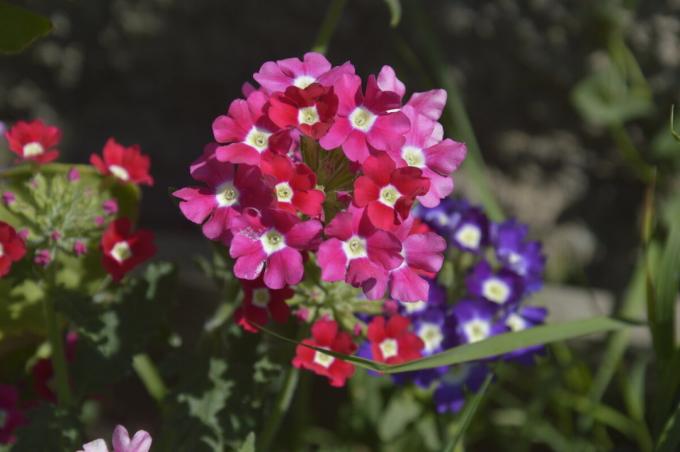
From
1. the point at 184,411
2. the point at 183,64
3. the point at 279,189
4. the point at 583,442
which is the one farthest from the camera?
the point at 183,64

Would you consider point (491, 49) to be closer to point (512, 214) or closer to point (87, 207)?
point (512, 214)

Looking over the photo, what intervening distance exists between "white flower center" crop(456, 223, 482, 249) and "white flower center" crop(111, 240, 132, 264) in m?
0.52

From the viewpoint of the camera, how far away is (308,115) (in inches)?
42.8

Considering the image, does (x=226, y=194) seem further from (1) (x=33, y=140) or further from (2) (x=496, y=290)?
(2) (x=496, y=290)

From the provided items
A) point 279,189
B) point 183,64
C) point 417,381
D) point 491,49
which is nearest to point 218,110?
point 183,64

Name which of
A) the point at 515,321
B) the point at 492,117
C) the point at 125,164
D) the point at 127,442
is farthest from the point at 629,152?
the point at 127,442

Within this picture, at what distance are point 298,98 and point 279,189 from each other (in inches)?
4.3

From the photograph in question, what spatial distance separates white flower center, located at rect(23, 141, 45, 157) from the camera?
1.36m

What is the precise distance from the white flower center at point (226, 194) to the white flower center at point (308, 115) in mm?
118

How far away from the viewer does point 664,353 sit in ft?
4.47

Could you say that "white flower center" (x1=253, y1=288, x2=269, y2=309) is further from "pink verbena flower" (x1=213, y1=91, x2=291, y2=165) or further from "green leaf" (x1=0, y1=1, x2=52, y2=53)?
"green leaf" (x1=0, y1=1, x2=52, y2=53)

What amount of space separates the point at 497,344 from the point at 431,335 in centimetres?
24

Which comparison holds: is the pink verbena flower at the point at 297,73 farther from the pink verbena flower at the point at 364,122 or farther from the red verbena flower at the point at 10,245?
the red verbena flower at the point at 10,245

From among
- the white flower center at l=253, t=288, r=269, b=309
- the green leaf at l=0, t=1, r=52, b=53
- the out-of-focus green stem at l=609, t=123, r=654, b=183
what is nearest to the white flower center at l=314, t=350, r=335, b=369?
the white flower center at l=253, t=288, r=269, b=309
